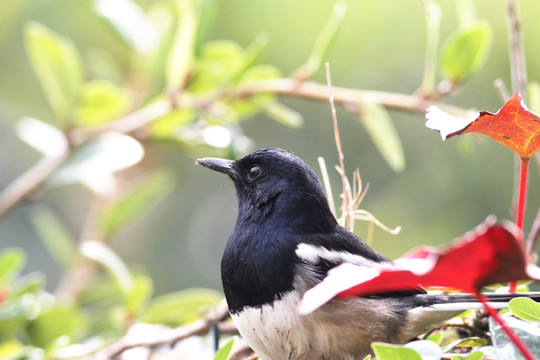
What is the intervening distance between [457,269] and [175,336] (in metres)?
1.27

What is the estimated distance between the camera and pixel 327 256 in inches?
67.6

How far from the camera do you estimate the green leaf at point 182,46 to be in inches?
88.2

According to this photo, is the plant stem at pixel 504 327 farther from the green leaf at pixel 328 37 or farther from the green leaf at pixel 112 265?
the green leaf at pixel 112 265

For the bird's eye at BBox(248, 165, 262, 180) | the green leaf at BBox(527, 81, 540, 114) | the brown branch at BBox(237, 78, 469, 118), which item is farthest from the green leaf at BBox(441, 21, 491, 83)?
the bird's eye at BBox(248, 165, 262, 180)

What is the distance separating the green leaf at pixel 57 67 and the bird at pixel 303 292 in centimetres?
65

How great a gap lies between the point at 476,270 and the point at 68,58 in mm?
1827

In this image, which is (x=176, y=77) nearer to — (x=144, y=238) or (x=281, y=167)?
(x=281, y=167)

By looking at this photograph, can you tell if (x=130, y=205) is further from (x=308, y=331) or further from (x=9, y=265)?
(x=308, y=331)

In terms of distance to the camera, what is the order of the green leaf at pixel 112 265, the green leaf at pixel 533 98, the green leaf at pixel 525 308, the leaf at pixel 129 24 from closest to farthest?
1. the green leaf at pixel 525 308
2. the green leaf at pixel 533 98
3. the green leaf at pixel 112 265
4. the leaf at pixel 129 24

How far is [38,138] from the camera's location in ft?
8.10

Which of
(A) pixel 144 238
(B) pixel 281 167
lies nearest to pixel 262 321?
(B) pixel 281 167

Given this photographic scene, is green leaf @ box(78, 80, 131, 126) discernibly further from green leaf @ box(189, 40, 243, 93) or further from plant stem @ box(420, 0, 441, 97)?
plant stem @ box(420, 0, 441, 97)

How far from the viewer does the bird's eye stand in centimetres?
206

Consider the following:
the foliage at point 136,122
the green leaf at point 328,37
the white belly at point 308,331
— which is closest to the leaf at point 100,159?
the foliage at point 136,122
